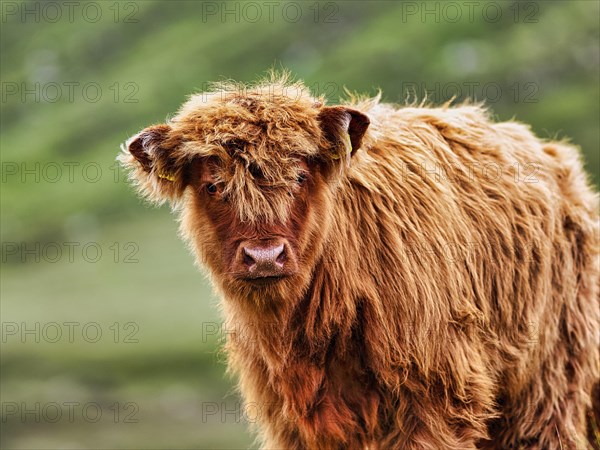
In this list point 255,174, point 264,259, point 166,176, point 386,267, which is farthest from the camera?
point 386,267

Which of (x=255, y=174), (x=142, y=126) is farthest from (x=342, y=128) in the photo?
(x=142, y=126)

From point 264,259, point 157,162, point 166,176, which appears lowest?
point 264,259

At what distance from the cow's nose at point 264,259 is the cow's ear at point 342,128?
3.13ft

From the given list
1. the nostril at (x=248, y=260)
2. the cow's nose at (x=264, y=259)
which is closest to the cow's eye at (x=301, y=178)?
the cow's nose at (x=264, y=259)

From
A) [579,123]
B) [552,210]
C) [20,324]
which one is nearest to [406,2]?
[579,123]

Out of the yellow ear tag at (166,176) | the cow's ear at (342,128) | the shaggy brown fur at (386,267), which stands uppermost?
the cow's ear at (342,128)

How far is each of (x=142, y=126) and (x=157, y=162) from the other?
7025 cm

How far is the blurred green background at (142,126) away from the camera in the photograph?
40594 mm

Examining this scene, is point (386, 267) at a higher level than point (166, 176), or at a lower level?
lower

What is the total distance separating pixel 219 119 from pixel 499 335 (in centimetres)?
324

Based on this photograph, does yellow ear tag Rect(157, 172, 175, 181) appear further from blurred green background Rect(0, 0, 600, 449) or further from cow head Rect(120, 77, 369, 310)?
blurred green background Rect(0, 0, 600, 449)

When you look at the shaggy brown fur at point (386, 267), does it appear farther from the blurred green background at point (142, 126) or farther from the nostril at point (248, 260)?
the blurred green background at point (142, 126)

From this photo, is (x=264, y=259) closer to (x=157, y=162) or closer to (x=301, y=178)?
(x=301, y=178)

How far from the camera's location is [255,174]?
740cm
